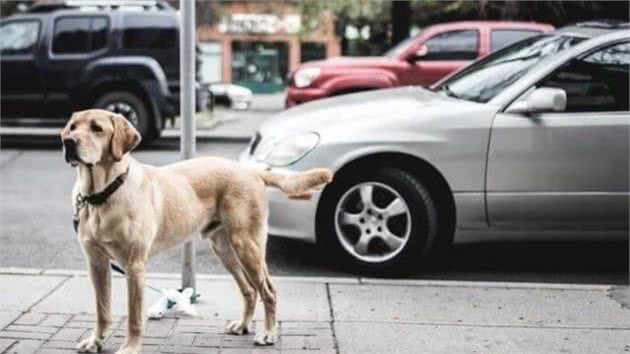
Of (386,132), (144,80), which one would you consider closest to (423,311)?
(386,132)

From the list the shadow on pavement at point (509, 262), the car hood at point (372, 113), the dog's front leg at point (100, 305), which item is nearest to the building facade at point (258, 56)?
the shadow on pavement at point (509, 262)

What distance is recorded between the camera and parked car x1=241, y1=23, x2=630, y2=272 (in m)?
6.49

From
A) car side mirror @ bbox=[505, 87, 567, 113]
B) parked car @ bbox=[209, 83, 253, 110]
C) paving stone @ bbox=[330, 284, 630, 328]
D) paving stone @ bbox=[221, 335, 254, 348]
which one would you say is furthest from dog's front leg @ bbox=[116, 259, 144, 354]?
parked car @ bbox=[209, 83, 253, 110]

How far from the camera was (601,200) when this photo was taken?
258 inches

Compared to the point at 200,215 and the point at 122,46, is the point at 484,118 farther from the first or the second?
the point at 122,46

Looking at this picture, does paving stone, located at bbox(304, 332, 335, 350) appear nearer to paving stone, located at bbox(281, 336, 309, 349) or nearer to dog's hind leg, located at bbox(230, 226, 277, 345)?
paving stone, located at bbox(281, 336, 309, 349)

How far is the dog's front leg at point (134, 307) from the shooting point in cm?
455

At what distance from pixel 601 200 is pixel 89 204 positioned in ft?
11.9

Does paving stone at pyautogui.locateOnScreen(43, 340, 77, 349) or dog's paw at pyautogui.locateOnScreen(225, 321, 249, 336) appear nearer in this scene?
paving stone at pyautogui.locateOnScreen(43, 340, 77, 349)

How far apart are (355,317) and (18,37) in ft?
35.4

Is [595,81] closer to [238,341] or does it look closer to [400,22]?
[238,341]

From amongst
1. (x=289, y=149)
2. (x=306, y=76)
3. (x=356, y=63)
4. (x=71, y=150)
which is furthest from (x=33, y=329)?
(x=356, y=63)

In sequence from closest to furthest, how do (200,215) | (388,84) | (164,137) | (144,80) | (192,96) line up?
(200,215), (192,96), (388,84), (144,80), (164,137)

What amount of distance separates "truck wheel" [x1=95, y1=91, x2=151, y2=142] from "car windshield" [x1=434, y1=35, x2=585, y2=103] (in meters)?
7.35
